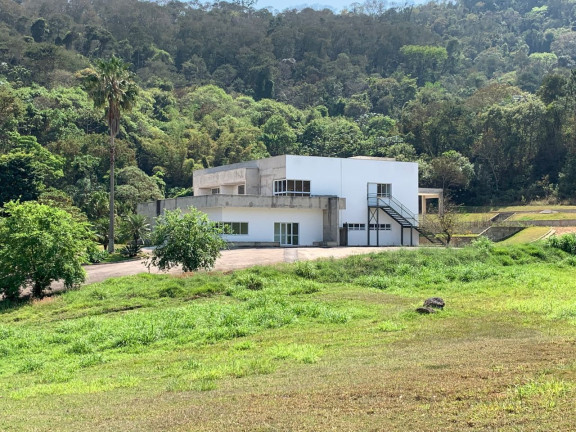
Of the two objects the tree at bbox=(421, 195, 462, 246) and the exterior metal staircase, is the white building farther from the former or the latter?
the tree at bbox=(421, 195, 462, 246)

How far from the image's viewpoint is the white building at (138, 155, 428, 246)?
48.8 meters

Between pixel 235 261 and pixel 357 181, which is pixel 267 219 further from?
pixel 235 261

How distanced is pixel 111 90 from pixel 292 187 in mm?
14629

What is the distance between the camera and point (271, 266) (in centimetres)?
3117

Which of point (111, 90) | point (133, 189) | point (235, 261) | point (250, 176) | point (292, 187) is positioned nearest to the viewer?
point (235, 261)

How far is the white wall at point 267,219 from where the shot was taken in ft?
158

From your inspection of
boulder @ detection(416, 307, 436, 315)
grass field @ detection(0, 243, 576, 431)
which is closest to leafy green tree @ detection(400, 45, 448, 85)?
grass field @ detection(0, 243, 576, 431)

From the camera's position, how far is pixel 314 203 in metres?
51.0

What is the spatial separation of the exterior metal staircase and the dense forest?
22.4 m

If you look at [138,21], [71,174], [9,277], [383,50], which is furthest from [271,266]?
[383,50]

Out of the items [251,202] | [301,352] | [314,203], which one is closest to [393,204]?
[314,203]

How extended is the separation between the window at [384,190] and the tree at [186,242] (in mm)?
25765

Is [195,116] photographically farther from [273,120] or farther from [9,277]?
[9,277]

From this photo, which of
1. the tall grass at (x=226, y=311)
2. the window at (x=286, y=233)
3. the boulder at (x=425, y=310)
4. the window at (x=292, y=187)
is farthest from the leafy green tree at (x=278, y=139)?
the boulder at (x=425, y=310)
